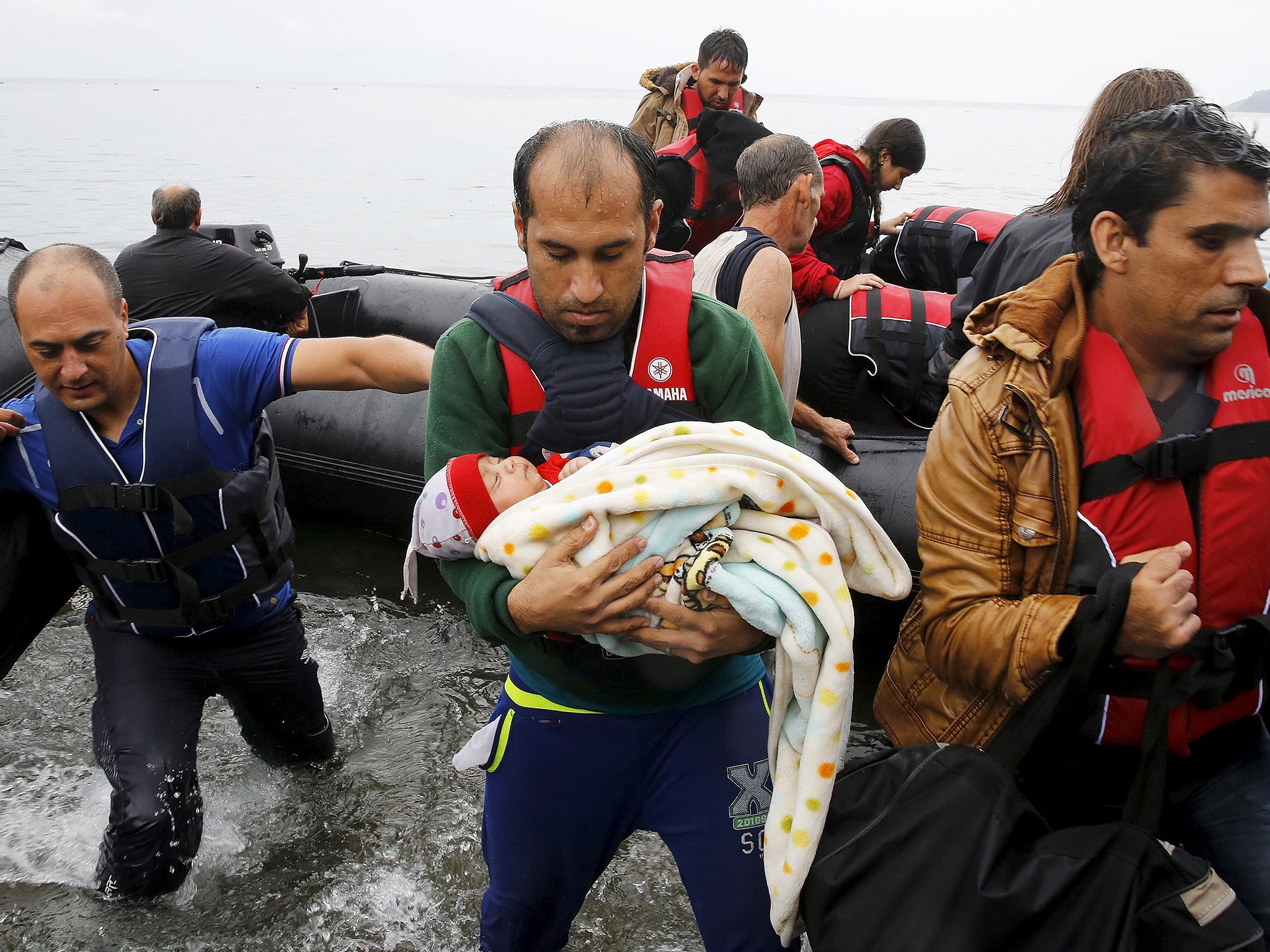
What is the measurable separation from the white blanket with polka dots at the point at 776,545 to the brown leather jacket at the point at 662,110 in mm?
5673

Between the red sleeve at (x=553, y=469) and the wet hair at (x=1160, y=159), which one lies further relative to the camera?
the red sleeve at (x=553, y=469)

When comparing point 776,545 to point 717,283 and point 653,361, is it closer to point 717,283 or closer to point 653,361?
point 653,361

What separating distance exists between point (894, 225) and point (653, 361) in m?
4.73

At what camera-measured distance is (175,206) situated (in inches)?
210

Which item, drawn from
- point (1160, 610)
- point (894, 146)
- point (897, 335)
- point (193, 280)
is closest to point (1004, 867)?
point (1160, 610)

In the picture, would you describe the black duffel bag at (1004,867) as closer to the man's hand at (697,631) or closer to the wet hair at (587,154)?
the man's hand at (697,631)

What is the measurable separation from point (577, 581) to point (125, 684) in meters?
2.00

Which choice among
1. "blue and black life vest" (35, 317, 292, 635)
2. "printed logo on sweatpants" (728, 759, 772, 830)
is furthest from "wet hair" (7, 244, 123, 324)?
"printed logo on sweatpants" (728, 759, 772, 830)

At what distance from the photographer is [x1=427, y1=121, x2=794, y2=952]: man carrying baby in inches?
66.2

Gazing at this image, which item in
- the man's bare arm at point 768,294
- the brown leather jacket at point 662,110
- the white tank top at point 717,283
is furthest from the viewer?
the brown leather jacket at point 662,110

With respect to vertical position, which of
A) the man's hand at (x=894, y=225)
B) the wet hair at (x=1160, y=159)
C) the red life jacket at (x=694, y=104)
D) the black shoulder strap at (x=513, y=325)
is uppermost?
the wet hair at (x=1160, y=159)

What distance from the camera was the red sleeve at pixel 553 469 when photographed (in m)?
1.80

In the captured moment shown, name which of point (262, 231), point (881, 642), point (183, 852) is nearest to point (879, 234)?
point (881, 642)

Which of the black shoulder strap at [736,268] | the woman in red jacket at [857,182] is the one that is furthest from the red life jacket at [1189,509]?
the woman in red jacket at [857,182]
